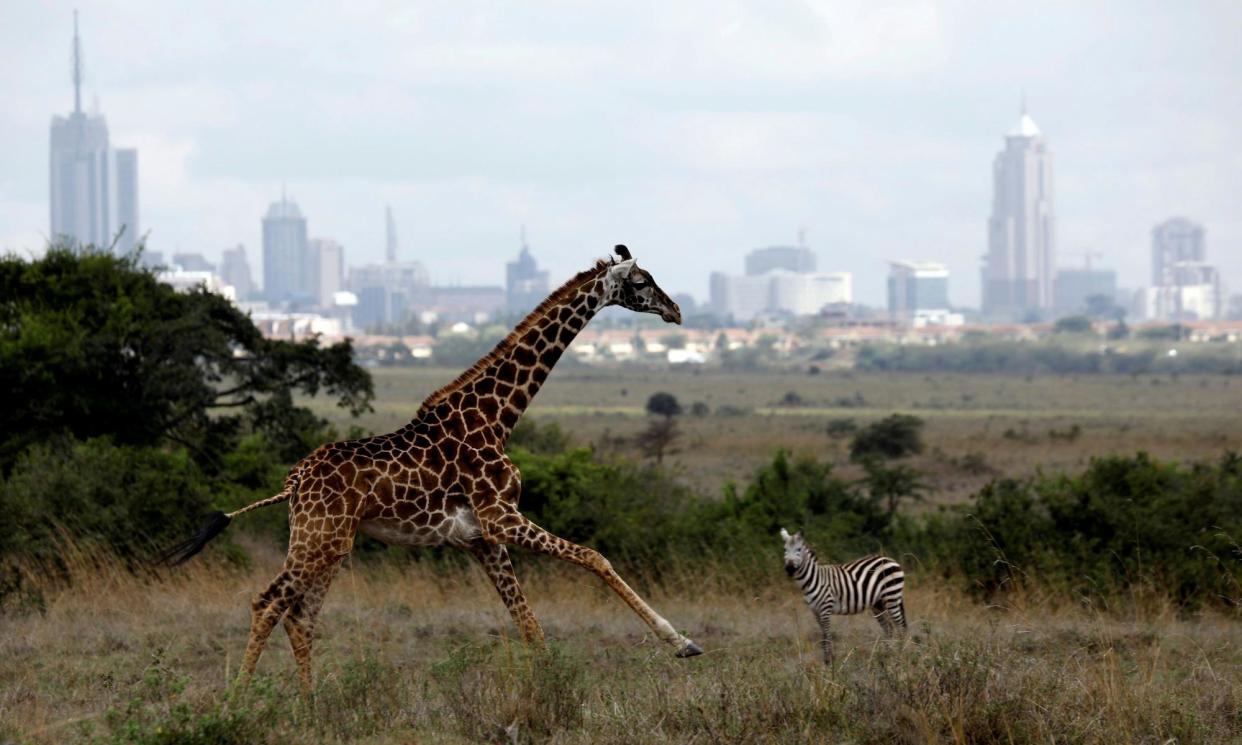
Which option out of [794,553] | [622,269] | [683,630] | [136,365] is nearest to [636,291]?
[622,269]

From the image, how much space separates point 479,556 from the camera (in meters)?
9.82

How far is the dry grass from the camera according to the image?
830 centimetres

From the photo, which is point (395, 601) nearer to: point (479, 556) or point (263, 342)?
point (479, 556)

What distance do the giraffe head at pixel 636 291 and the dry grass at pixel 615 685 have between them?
6.69 ft

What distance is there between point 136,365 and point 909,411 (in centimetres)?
6959

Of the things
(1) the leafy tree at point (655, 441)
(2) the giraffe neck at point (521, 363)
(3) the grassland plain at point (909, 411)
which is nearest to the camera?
(2) the giraffe neck at point (521, 363)

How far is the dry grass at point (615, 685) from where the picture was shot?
8297 mm

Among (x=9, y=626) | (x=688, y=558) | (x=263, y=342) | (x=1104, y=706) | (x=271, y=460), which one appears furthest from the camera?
(x=263, y=342)

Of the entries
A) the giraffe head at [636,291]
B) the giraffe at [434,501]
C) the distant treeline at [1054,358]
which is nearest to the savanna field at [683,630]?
the giraffe at [434,501]

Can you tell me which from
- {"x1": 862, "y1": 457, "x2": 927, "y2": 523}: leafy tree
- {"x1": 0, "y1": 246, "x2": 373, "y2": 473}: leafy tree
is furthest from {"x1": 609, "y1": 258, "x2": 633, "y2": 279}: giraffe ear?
{"x1": 0, "y1": 246, "x2": 373, "y2": 473}: leafy tree

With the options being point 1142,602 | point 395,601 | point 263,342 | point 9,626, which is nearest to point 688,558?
point 395,601

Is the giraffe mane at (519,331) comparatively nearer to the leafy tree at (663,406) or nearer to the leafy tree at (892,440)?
the leafy tree at (892,440)

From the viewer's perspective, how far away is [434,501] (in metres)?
9.42

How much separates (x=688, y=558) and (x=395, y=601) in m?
3.43
